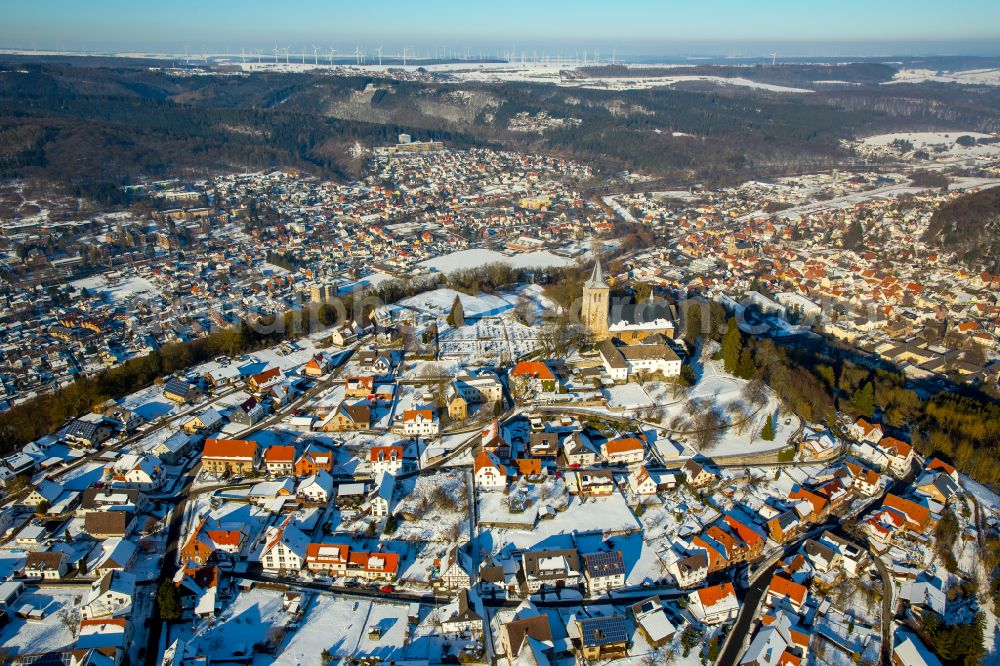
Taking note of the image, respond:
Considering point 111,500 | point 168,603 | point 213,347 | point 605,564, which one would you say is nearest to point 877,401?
point 605,564

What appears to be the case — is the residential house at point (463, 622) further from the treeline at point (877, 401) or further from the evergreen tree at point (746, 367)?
the evergreen tree at point (746, 367)

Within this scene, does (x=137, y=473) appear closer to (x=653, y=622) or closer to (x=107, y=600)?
(x=107, y=600)

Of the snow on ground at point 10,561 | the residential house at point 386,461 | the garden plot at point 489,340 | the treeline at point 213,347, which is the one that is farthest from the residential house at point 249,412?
the garden plot at point 489,340

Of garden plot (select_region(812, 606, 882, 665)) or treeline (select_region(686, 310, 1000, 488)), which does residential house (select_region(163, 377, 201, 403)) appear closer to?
treeline (select_region(686, 310, 1000, 488))

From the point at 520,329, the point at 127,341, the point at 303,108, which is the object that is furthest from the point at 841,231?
the point at 303,108

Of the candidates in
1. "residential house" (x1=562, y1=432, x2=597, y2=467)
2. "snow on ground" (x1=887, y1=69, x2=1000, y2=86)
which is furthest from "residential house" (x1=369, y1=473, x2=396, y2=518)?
"snow on ground" (x1=887, y1=69, x2=1000, y2=86)

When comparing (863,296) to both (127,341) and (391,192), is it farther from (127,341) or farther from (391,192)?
(391,192)

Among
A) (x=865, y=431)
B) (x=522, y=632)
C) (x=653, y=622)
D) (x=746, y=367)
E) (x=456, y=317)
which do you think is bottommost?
(x=653, y=622)
